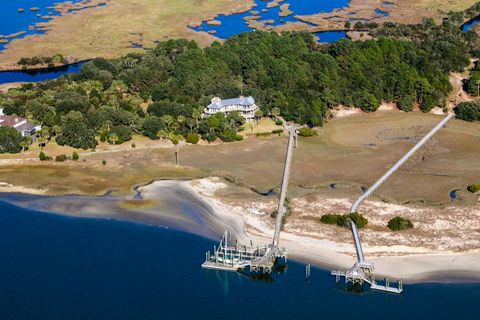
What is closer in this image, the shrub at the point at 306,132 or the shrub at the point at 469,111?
the shrub at the point at 306,132

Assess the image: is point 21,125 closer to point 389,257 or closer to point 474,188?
point 389,257

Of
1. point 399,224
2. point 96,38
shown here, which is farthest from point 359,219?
point 96,38

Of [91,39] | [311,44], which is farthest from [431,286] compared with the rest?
[91,39]

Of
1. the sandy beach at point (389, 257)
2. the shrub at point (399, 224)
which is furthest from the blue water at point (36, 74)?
the shrub at point (399, 224)

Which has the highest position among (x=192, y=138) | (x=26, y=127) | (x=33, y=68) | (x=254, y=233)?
(x=33, y=68)

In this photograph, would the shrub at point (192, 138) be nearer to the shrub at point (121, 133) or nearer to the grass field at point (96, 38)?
the shrub at point (121, 133)

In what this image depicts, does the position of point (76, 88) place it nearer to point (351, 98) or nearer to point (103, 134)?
point (103, 134)

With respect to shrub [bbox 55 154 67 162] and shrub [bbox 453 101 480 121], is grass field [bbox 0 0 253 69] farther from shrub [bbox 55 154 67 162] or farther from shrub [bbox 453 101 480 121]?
shrub [bbox 453 101 480 121]
